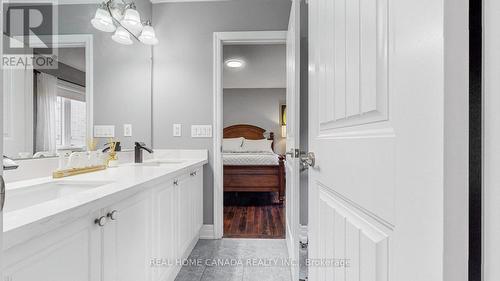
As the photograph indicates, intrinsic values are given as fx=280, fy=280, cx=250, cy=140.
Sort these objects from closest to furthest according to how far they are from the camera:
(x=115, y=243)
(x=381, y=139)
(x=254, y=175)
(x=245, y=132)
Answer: (x=381, y=139) < (x=115, y=243) < (x=254, y=175) < (x=245, y=132)

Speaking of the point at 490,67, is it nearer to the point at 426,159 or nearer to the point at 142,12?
the point at 426,159

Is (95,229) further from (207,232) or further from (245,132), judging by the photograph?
(245,132)

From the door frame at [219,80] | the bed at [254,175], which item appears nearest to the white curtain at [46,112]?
the door frame at [219,80]

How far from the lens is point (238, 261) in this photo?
7.34 feet

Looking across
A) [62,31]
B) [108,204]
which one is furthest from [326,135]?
[62,31]

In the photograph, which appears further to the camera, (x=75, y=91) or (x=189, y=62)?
(x=189, y=62)

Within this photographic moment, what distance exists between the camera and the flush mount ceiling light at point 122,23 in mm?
1983

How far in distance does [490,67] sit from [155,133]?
2.77m

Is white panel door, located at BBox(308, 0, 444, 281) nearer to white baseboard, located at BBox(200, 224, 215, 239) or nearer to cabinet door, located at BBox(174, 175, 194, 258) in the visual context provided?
cabinet door, located at BBox(174, 175, 194, 258)

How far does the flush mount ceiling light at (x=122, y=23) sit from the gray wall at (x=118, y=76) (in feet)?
0.16

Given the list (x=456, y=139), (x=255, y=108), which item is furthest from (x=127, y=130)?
(x=255, y=108)

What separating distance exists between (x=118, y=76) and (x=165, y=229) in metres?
1.39

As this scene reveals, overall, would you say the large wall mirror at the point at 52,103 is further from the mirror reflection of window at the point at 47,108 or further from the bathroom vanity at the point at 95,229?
the bathroom vanity at the point at 95,229

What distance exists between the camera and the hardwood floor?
116 inches
